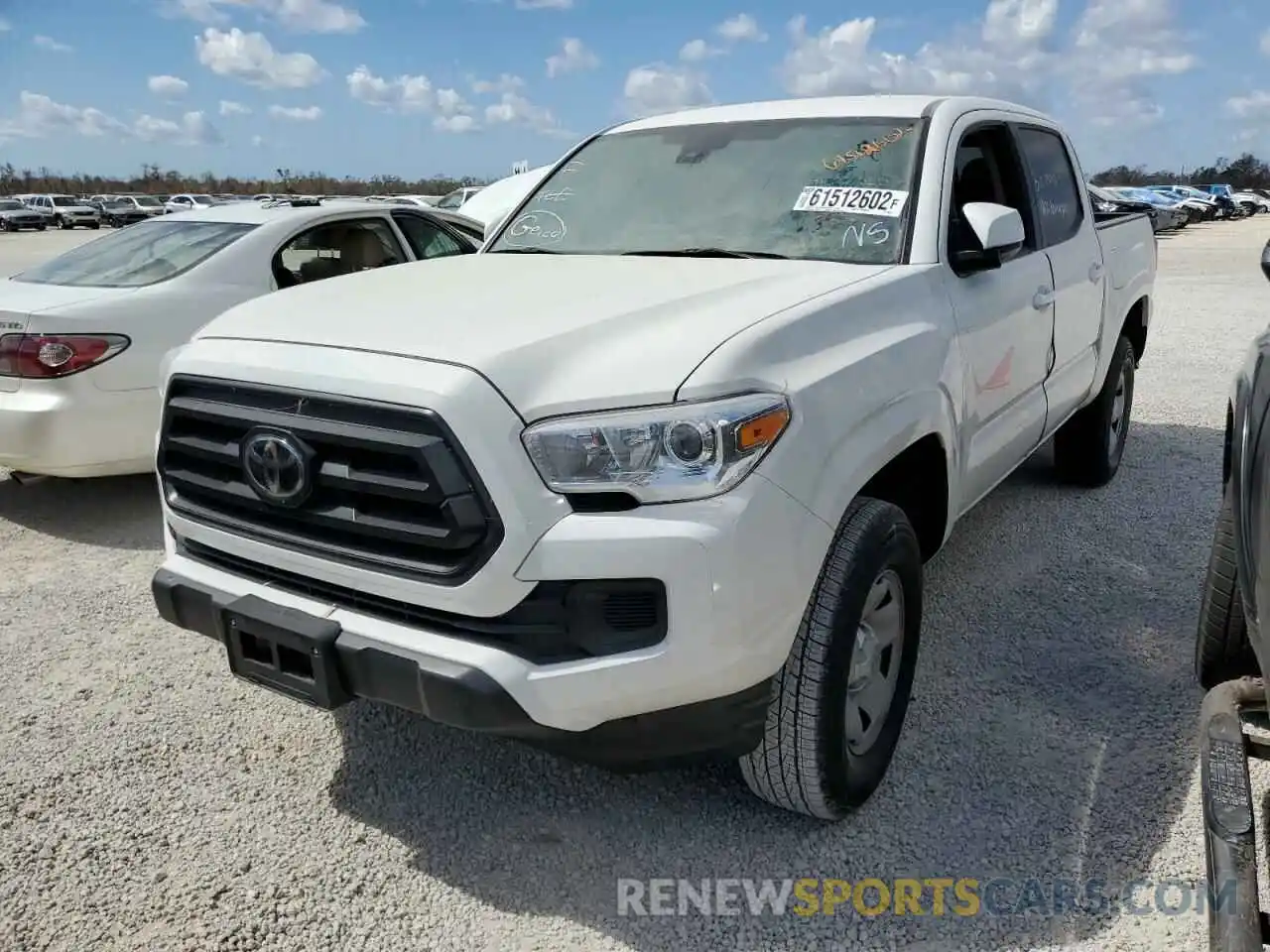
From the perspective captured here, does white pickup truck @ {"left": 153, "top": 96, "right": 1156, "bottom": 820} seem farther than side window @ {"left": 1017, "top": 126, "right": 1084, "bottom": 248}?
No

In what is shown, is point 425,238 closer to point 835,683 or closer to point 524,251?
point 524,251

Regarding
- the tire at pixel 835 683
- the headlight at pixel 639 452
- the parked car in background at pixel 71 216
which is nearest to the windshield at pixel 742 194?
the tire at pixel 835 683

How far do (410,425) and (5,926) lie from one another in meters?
1.56

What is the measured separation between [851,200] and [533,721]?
1.98 metres

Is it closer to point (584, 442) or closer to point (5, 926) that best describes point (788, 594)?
point (584, 442)

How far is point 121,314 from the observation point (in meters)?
4.96

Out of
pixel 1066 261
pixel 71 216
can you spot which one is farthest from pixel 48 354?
pixel 71 216

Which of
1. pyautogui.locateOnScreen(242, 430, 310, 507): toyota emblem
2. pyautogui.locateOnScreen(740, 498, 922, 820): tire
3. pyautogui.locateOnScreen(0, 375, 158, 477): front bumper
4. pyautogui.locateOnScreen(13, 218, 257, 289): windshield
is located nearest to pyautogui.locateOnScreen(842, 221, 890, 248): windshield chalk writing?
pyautogui.locateOnScreen(740, 498, 922, 820): tire

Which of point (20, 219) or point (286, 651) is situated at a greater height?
point (286, 651)

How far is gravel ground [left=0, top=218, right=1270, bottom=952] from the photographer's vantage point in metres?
2.37

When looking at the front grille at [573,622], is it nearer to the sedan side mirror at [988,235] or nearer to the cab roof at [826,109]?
the sedan side mirror at [988,235]

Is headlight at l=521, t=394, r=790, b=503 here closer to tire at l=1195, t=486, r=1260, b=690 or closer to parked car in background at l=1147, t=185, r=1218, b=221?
tire at l=1195, t=486, r=1260, b=690

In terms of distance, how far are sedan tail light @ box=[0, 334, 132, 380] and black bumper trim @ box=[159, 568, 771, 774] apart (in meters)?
3.37

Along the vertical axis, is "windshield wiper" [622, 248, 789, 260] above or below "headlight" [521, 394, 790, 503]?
above
